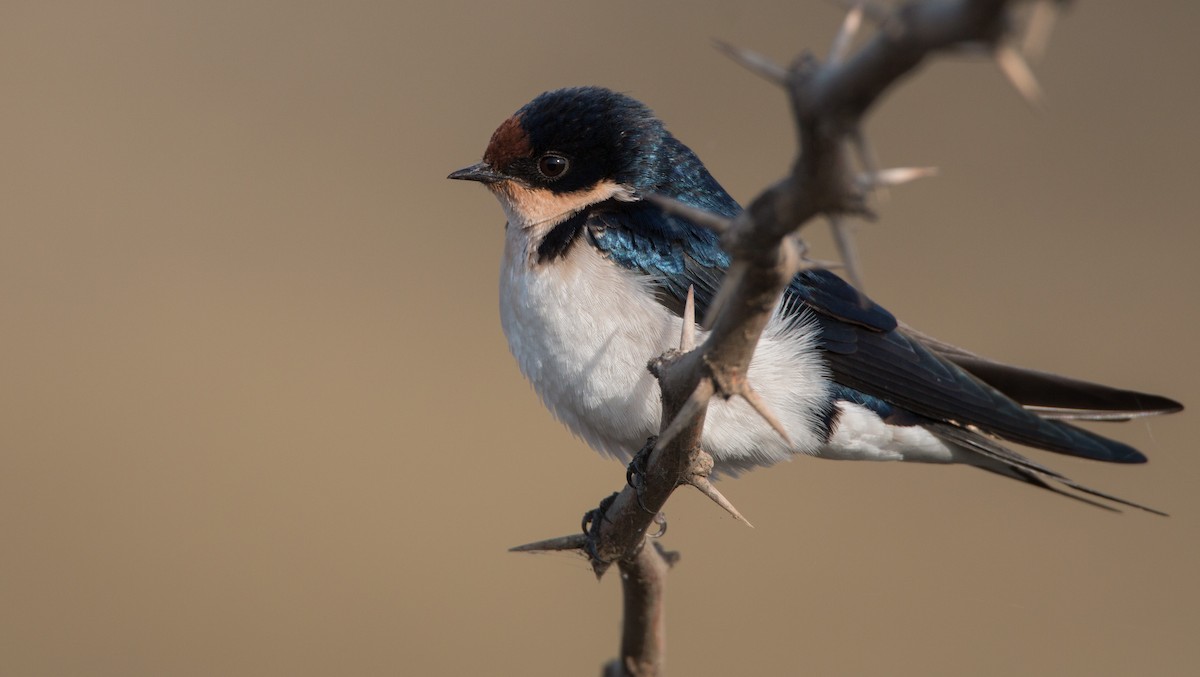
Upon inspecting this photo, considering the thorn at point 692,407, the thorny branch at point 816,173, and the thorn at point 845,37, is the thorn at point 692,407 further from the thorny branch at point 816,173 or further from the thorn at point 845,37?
the thorn at point 845,37

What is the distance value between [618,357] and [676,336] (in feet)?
0.39

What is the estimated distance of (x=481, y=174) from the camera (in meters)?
2.73

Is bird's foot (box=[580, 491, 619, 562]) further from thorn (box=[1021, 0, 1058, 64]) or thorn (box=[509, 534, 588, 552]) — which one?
thorn (box=[1021, 0, 1058, 64])

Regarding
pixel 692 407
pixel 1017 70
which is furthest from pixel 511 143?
pixel 1017 70

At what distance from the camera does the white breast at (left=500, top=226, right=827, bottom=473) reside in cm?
240

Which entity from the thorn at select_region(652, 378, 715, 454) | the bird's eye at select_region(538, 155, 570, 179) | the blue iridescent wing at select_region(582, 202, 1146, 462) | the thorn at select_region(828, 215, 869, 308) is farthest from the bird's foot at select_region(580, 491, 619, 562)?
the thorn at select_region(828, 215, 869, 308)

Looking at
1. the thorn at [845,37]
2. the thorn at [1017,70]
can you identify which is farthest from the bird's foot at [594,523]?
the thorn at [1017,70]

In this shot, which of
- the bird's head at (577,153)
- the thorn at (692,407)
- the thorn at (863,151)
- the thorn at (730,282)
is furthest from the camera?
the bird's head at (577,153)

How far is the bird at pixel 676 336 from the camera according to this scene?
2.40 m

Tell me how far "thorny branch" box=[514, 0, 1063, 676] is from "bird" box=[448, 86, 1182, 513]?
930mm

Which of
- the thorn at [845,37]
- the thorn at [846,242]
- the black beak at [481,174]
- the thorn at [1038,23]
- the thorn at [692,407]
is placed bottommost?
the thorn at [692,407]

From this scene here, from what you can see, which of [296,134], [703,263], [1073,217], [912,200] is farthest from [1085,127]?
[703,263]

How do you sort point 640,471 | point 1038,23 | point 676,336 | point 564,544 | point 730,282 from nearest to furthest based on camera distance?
point 1038,23, point 730,282, point 640,471, point 564,544, point 676,336

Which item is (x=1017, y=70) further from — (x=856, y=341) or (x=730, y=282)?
(x=856, y=341)
